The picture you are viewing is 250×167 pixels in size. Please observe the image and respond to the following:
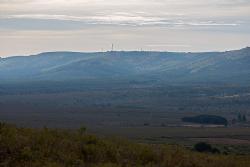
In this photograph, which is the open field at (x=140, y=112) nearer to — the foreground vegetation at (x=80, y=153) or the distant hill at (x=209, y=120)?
the distant hill at (x=209, y=120)

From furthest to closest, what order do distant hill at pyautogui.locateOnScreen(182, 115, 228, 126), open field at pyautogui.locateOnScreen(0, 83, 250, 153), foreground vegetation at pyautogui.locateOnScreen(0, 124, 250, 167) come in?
1. distant hill at pyautogui.locateOnScreen(182, 115, 228, 126)
2. open field at pyautogui.locateOnScreen(0, 83, 250, 153)
3. foreground vegetation at pyautogui.locateOnScreen(0, 124, 250, 167)

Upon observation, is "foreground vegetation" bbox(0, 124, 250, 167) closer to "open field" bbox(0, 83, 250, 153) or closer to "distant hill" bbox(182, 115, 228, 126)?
"open field" bbox(0, 83, 250, 153)

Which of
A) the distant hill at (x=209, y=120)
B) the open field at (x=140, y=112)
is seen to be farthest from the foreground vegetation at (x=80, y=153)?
the distant hill at (x=209, y=120)

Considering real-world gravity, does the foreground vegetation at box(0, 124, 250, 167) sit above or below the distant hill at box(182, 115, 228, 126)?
above

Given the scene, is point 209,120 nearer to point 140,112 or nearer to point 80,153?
point 140,112

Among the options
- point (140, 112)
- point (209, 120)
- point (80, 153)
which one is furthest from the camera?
point (140, 112)

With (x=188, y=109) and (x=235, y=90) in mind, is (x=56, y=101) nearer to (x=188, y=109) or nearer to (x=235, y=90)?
(x=188, y=109)

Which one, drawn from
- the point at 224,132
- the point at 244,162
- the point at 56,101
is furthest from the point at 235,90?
the point at 244,162

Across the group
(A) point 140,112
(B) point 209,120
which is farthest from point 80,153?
(A) point 140,112

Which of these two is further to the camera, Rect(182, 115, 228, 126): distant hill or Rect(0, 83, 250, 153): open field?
Rect(182, 115, 228, 126): distant hill

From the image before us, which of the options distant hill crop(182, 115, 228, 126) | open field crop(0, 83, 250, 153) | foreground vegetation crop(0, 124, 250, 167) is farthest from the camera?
distant hill crop(182, 115, 228, 126)

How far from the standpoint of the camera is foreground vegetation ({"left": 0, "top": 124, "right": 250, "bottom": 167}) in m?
16.3

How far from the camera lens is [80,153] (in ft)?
57.6

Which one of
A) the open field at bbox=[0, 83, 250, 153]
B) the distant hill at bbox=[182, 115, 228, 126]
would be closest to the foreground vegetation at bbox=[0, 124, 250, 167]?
the open field at bbox=[0, 83, 250, 153]
